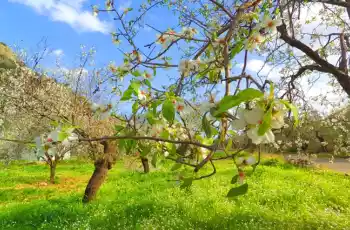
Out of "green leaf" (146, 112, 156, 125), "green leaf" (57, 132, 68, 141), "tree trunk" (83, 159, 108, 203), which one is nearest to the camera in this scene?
"green leaf" (57, 132, 68, 141)

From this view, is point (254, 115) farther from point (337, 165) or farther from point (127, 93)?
point (337, 165)

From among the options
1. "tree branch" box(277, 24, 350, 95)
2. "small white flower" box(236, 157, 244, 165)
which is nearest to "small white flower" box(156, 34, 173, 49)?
"small white flower" box(236, 157, 244, 165)

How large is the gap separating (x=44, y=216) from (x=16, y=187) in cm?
715

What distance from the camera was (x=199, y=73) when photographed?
202 cm

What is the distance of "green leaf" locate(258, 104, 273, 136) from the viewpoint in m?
1.03

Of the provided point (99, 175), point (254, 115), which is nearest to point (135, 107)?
point (254, 115)

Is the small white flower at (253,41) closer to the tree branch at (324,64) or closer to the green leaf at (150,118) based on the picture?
the green leaf at (150,118)

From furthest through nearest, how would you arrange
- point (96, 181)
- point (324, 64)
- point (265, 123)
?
point (96, 181), point (324, 64), point (265, 123)

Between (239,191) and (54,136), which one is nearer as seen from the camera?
(239,191)

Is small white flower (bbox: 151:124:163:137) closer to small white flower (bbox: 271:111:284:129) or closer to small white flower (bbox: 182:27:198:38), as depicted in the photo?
small white flower (bbox: 271:111:284:129)

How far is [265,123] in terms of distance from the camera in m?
1.05

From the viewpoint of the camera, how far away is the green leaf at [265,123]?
40.7 inches

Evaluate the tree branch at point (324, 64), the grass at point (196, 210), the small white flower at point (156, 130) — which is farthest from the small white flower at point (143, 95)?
the tree branch at point (324, 64)

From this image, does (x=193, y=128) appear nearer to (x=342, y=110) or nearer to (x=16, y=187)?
(x=342, y=110)
